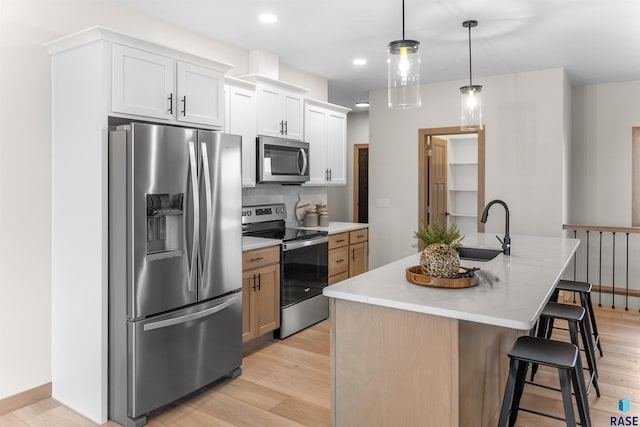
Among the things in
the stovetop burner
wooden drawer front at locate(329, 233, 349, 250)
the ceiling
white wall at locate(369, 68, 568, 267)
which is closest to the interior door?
white wall at locate(369, 68, 568, 267)

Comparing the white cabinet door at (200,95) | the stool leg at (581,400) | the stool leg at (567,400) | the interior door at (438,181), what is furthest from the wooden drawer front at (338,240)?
the stool leg at (567,400)

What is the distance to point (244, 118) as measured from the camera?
156 inches

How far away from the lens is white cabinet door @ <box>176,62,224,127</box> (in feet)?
10.00

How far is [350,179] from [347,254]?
335 cm

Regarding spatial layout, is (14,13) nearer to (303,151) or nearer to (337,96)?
(303,151)

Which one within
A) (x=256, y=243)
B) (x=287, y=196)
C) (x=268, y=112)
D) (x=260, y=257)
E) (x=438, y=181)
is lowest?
(x=260, y=257)

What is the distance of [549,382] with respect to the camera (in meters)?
3.18

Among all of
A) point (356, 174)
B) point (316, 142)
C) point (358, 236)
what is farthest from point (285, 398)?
point (356, 174)

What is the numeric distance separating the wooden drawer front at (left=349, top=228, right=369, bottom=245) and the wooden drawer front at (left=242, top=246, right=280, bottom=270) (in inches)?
52.2

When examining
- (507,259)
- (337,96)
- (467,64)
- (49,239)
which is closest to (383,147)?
(337,96)

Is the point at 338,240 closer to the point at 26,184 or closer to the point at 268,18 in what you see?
the point at 268,18

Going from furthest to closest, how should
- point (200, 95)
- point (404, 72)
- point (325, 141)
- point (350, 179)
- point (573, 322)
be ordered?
point (350, 179), point (325, 141), point (200, 95), point (573, 322), point (404, 72)

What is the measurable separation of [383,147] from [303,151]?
5.50 ft

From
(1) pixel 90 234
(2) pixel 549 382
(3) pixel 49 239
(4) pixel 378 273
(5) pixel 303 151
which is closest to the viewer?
(4) pixel 378 273
